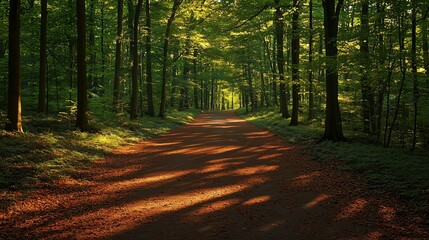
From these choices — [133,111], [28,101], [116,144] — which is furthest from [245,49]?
[116,144]

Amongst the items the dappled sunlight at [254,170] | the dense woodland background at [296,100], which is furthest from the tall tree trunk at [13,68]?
the dappled sunlight at [254,170]

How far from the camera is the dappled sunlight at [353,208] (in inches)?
231

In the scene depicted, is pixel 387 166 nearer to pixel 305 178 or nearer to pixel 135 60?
pixel 305 178

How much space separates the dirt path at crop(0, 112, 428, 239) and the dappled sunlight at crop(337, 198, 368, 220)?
18 mm

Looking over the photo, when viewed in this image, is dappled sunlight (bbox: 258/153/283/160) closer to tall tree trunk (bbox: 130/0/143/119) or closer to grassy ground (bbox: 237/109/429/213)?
grassy ground (bbox: 237/109/429/213)

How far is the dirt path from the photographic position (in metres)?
5.15

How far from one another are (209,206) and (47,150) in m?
5.75

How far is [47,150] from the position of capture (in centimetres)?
934

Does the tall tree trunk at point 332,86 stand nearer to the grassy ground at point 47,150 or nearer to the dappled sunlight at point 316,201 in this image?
the dappled sunlight at point 316,201

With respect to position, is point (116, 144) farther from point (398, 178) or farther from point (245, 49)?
point (245, 49)

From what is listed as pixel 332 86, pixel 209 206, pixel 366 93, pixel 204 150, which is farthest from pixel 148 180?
pixel 366 93

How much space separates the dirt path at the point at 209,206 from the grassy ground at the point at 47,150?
512 millimetres

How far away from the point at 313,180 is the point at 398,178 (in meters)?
1.99

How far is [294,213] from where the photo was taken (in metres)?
6.02
